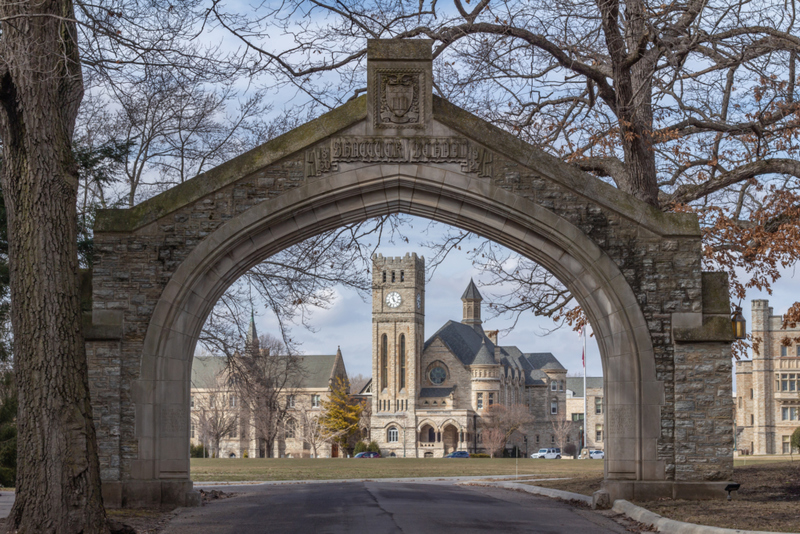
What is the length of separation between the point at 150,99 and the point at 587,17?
10026 millimetres

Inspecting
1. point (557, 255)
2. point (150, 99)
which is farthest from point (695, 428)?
point (150, 99)

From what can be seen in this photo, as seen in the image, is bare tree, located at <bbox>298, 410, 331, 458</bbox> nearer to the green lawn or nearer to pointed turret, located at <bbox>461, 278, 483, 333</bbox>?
pointed turret, located at <bbox>461, 278, 483, 333</bbox>

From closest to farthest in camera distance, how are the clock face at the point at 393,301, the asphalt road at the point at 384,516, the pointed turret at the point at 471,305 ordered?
the asphalt road at the point at 384,516, the clock face at the point at 393,301, the pointed turret at the point at 471,305

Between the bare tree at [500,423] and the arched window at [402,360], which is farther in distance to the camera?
the arched window at [402,360]

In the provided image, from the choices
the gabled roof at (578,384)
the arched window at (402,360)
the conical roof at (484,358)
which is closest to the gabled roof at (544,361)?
the gabled roof at (578,384)

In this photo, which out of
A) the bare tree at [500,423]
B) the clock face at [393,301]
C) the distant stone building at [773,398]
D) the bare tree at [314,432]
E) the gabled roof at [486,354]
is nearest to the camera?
the distant stone building at [773,398]

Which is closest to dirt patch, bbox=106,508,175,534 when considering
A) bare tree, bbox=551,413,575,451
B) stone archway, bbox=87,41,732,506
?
stone archway, bbox=87,41,732,506

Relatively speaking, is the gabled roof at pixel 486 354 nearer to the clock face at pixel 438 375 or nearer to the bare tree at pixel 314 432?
the clock face at pixel 438 375

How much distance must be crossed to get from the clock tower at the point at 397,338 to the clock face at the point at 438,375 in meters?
2.37

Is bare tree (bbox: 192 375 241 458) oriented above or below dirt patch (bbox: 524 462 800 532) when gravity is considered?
below

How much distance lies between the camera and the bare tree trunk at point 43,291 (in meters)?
8.67

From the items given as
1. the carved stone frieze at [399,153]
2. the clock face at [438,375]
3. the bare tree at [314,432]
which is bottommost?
the bare tree at [314,432]

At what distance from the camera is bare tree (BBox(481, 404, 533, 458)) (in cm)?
8447

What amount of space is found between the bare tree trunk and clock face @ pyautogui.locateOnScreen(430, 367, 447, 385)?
293 feet
